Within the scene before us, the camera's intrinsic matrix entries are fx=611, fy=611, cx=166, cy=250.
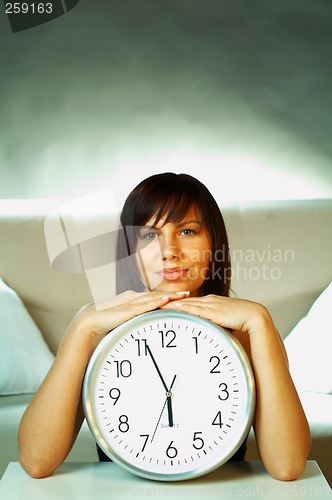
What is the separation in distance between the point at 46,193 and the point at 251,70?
3.16ft

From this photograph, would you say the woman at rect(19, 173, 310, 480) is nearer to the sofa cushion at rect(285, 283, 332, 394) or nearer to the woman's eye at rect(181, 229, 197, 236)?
the woman's eye at rect(181, 229, 197, 236)

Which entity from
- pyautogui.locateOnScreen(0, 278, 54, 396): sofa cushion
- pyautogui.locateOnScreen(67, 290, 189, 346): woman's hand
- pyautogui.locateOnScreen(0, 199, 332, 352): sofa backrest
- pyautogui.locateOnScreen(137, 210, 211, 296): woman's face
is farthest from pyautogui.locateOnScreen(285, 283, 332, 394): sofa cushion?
pyautogui.locateOnScreen(67, 290, 189, 346): woman's hand

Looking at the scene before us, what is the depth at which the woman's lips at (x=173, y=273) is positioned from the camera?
41.9 inches

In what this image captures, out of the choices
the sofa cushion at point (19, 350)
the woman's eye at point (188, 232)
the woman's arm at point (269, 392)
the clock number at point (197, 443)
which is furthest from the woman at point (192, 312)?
the sofa cushion at point (19, 350)

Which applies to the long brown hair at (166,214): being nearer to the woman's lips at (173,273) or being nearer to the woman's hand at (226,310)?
the woman's lips at (173,273)

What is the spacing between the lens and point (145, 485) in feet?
2.75

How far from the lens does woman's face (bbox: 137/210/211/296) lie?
3.51ft

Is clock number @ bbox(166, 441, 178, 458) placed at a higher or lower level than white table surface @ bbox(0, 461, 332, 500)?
higher

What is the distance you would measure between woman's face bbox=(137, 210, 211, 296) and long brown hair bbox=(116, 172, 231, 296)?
2cm

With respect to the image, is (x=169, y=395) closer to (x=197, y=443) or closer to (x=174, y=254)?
(x=197, y=443)

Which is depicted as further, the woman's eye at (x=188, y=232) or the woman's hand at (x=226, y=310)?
the woman's eye at (x=188, y=232)

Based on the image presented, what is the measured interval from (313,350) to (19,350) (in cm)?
96

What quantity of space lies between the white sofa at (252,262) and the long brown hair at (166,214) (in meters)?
1.02

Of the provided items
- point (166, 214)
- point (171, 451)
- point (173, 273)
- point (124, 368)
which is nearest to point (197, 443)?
point (171, 451)
